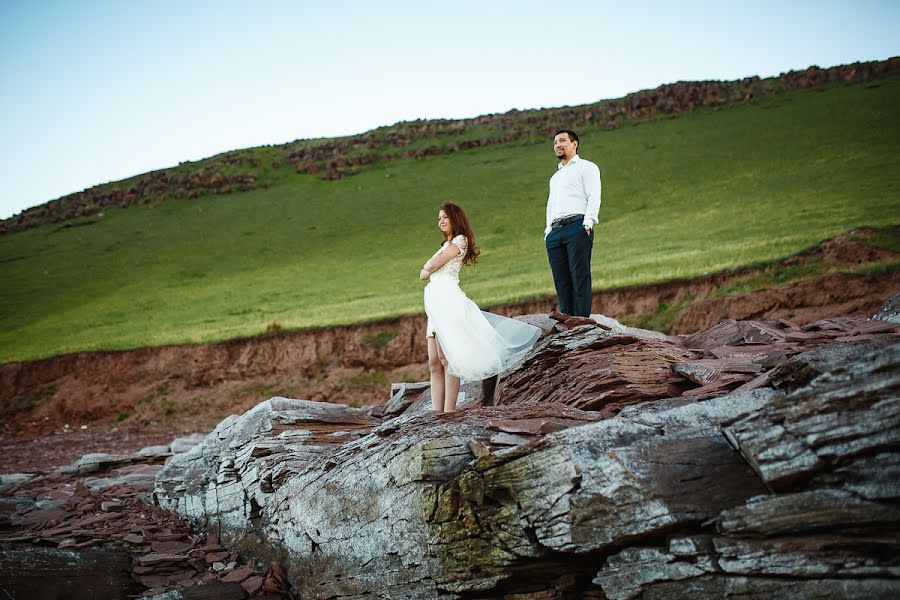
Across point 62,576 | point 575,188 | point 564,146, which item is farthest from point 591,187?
point 62,576

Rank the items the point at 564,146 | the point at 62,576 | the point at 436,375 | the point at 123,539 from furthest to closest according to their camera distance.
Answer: the point at 564,146 < the point at 123,539 < the point at 436,375 < the point at 62,576

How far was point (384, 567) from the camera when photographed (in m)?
8.20

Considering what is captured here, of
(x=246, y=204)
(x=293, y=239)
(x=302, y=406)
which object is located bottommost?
(x=302, y=406)

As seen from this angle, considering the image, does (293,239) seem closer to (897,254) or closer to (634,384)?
(897,254)

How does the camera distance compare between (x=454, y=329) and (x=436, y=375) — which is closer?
(x=454, y=329)

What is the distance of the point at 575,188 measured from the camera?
12.5m

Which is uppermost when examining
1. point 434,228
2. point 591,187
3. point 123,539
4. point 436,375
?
point 591,187

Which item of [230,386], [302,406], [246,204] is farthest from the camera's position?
[246,204]

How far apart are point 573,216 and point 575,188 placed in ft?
1.63

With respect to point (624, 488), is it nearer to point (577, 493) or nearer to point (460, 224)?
point (577, 493)

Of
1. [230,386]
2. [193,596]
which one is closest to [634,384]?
[193,596]

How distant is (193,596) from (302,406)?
464 centimetres

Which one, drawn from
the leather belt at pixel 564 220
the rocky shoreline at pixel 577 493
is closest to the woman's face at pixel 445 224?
the rocky shoreline at pixel 577 493

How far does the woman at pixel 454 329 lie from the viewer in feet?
33.8
